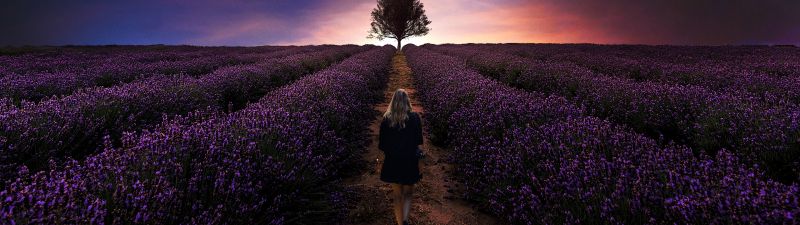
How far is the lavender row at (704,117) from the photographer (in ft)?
11.9

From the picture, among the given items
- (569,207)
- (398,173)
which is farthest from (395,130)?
(569,207)

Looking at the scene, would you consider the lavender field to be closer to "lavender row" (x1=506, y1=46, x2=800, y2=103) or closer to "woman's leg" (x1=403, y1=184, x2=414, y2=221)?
A: "lavender row" (x1=506, y1=46, x2=800, y2=103)

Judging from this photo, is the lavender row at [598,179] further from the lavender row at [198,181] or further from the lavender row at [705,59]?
the lavender row at [705,59]

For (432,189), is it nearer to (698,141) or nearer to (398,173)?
(398,173)

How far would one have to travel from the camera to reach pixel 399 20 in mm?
47031

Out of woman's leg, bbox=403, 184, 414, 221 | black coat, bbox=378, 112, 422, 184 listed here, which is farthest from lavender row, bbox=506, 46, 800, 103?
woman's leg, bbox=403, 184, 414, 221

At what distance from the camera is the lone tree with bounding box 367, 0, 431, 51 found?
1834 inches

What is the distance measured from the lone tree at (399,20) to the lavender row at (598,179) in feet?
142

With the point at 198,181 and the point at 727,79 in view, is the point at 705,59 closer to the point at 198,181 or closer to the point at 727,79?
the point at 727,79

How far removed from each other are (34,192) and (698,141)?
215 inches

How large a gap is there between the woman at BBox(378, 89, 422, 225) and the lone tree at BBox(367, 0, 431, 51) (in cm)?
4415

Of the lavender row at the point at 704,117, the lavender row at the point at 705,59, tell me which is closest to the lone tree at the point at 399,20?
the lavender row at the point at 705,59

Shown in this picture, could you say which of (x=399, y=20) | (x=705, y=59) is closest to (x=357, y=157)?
(x=705, y=59)

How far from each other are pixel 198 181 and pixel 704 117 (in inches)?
205
